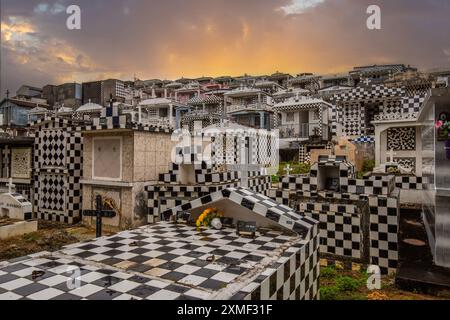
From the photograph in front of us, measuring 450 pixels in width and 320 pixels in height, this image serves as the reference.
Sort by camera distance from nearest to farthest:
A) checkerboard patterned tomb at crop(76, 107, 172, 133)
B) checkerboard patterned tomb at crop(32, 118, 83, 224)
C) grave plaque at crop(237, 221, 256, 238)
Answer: grave plaque at crop(237, 221, 256, 238) < checkerboard patterned tomb at crop(76, 107, 172, 133) < checkerboard patterned tomb at crop(32, 118, 83, 224)

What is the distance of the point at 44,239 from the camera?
734cm

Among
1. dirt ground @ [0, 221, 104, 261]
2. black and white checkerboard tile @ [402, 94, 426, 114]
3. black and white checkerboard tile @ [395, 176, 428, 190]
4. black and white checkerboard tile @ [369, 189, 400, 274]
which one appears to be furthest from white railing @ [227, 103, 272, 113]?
black and white checkerboard tile @ [369, 189, 400, 274]

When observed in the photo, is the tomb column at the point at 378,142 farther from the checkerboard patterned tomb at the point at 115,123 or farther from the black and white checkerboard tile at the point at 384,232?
the checkerboard patterned tomb at the point at 115,123

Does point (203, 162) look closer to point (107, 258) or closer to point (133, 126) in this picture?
point (133, 126)

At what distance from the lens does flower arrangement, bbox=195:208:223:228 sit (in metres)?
4.28

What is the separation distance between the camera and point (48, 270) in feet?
9.16

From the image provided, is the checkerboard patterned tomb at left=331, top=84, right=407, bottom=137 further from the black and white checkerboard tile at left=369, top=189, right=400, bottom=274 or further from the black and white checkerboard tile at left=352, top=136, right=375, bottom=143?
the black and white checkerboard tile at left=369, top=189, right=400, bottom=274

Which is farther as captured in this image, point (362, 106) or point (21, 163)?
point (362, 106)

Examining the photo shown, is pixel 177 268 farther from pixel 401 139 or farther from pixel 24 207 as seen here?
pixel 401 139

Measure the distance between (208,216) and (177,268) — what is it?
4.96 feet

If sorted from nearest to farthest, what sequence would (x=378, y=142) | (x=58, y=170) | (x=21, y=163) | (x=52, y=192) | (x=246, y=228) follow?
(x=246, y=228)
(x=58, y=170)
(x=52, y=192)
(x=21, y=163)
(x=378, y=142)

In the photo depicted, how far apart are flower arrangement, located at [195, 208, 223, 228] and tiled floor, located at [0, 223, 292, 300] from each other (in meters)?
0.30

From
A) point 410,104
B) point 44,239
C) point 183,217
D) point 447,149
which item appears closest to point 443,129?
point 447,149

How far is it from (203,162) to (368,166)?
42.6 feet
